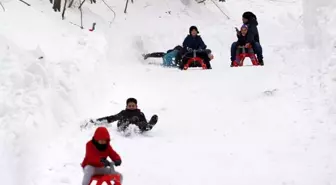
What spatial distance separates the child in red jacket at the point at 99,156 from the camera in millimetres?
→ 5074

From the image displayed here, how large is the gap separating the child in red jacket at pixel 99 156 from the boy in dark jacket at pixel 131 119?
229cm

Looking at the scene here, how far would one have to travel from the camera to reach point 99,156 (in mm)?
5145

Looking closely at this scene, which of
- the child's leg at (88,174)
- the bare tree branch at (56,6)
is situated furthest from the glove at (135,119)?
the bare tree branch at (56,6)

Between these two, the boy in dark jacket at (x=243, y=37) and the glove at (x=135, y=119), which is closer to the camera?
the glove at (x=135, y=119)

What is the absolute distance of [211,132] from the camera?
24.9ft

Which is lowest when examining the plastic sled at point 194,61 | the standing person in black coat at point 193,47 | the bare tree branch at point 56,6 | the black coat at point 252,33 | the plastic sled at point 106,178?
the plastic sled at point 106,178

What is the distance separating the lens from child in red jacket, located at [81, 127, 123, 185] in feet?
16.6

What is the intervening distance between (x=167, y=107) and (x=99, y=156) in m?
4.00

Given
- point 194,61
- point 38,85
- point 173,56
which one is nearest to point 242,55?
point 194,61

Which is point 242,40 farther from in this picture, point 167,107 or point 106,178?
point 106,178

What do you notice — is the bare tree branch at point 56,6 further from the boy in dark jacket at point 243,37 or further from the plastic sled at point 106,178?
the plastic sled at point 106,178

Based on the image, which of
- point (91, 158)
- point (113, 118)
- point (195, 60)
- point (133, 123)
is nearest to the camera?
point (91, 158)

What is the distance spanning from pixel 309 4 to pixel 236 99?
3693 millimetres

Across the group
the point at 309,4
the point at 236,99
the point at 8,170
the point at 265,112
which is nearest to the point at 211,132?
the point at 265,112
